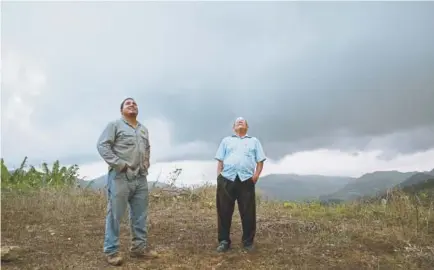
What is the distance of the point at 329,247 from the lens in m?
6.14

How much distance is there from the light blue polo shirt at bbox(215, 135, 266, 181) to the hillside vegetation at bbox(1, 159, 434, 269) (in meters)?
1.05

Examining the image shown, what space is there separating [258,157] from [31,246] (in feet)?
11.1

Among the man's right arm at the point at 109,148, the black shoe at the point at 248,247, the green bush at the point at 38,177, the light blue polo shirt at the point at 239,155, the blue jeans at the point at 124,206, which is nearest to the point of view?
the man's right arm at the point at 109,148

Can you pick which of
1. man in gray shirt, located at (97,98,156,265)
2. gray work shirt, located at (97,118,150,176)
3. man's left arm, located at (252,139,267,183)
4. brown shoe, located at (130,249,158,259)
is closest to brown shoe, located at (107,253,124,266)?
man in gray shirt, located at (97,98,156,265)

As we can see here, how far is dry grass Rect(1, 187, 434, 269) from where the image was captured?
5.50 m

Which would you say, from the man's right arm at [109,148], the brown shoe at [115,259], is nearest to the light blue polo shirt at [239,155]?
the man's right arm at [109,148]

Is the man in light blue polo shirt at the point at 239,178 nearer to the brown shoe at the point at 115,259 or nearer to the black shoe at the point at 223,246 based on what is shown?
the black shoe at the point at 223,246

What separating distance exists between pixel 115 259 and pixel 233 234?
2254mm

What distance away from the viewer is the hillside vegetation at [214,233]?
217 inches

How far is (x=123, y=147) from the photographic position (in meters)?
5.18

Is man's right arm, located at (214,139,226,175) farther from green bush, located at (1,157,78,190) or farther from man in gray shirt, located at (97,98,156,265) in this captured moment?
green bush, located at (1,157,78,190)

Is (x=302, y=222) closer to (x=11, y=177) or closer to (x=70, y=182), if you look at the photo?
(x=70, y=182)

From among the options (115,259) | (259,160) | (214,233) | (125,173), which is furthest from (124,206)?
(214,233)

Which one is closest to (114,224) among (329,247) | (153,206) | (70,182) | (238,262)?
(238,262)
